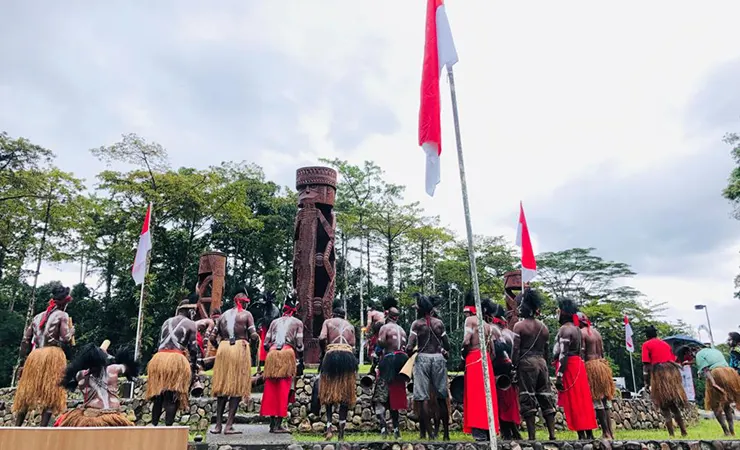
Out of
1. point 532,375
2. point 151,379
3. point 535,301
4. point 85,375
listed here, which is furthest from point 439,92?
point 151,379

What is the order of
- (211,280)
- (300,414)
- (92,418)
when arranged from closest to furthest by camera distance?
(92,418)
(300,414)
(211,280)

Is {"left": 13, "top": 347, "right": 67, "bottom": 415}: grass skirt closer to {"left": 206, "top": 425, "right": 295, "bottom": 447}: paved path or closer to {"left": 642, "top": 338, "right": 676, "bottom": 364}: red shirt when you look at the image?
{"left": 206, "top": 425, "right": 295, "bottom": 447}: paved path

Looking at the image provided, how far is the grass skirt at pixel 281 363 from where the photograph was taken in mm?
7316

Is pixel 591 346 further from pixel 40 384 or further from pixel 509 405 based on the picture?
pixel 40 384

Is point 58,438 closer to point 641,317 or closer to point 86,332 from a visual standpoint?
A: point 86,332

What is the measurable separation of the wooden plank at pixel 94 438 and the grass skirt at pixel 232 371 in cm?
387

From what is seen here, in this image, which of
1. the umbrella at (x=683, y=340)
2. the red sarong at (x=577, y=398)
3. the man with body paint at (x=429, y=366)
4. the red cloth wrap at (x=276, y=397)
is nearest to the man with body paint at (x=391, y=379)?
the man with body paint at (x=429, y=366)

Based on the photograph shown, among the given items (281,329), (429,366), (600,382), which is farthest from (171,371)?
(600,382)

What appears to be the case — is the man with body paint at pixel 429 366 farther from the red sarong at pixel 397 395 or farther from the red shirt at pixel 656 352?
the red shirt at pixel 656 352

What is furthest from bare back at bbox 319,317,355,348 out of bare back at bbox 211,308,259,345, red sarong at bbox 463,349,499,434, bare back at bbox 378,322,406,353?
red sarong at bbox 463,349,499,434

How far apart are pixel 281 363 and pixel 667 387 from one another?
6.22 m

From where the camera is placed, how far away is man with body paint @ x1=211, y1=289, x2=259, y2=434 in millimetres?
6980

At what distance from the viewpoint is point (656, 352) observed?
8367mm

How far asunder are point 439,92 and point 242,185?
78.6 feet
